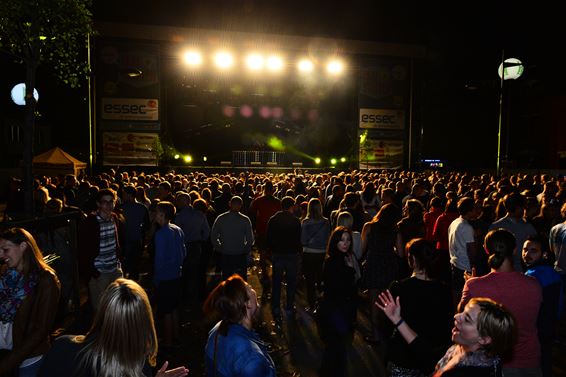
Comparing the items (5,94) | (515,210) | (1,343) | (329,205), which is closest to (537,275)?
(515,210)

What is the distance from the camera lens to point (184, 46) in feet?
98.1

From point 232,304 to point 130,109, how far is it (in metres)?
29.0

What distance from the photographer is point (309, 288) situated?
23.7 ft

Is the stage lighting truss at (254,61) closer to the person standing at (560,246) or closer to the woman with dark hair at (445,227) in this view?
→ the woman with dark hair at (445,227)

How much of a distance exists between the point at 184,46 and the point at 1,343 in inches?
1144

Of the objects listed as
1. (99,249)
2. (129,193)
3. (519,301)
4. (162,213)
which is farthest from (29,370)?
(129,193)

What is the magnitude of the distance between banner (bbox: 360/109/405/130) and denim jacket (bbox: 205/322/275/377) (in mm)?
30597

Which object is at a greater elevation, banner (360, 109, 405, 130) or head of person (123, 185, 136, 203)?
banner (360, 109, 405, 130)

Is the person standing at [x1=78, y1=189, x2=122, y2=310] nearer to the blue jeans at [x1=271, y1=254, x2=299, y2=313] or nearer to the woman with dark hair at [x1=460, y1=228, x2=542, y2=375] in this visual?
the blue jeans at [x1=271, y1=254, x2=299, y2=313]

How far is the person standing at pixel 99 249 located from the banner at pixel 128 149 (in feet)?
80.1

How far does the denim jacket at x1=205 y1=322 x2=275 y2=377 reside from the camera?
7.58 ft

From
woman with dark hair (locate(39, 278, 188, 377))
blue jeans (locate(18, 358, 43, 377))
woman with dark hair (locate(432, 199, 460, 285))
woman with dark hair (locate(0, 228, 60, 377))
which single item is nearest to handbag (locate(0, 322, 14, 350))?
woman with dark hair (locate(0, 228, 60, 377))

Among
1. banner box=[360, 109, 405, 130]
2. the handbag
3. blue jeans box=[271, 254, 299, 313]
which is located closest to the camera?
the handbag

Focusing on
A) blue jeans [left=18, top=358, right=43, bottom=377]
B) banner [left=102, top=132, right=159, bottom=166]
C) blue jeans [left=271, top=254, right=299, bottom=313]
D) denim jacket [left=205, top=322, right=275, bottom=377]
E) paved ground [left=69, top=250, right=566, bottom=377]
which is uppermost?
banner [left=102, top=132, right=159, bottom=166]
